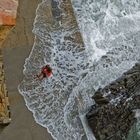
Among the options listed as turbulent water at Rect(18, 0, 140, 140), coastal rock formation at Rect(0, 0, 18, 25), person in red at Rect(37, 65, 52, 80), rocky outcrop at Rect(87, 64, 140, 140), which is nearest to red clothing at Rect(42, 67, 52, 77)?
person in red at Rect(37, 65, 52, 80)

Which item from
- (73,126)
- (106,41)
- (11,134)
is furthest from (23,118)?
(106,41)

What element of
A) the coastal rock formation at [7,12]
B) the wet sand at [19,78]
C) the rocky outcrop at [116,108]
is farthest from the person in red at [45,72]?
the coastal rock formation at [7,12]

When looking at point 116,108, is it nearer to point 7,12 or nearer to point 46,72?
point 46,72

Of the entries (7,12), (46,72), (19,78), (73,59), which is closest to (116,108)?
(73,59)

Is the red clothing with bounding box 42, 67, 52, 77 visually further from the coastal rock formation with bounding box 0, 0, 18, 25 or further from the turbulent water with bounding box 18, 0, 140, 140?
the coastal rock formation with bounding box 0, 0, 18, 25

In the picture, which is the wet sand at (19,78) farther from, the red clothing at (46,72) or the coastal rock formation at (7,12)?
the coastal rock formation at (7,12)

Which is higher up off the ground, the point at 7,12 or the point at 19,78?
the point at 7,12

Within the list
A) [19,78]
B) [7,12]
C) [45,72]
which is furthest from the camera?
[45,72]
